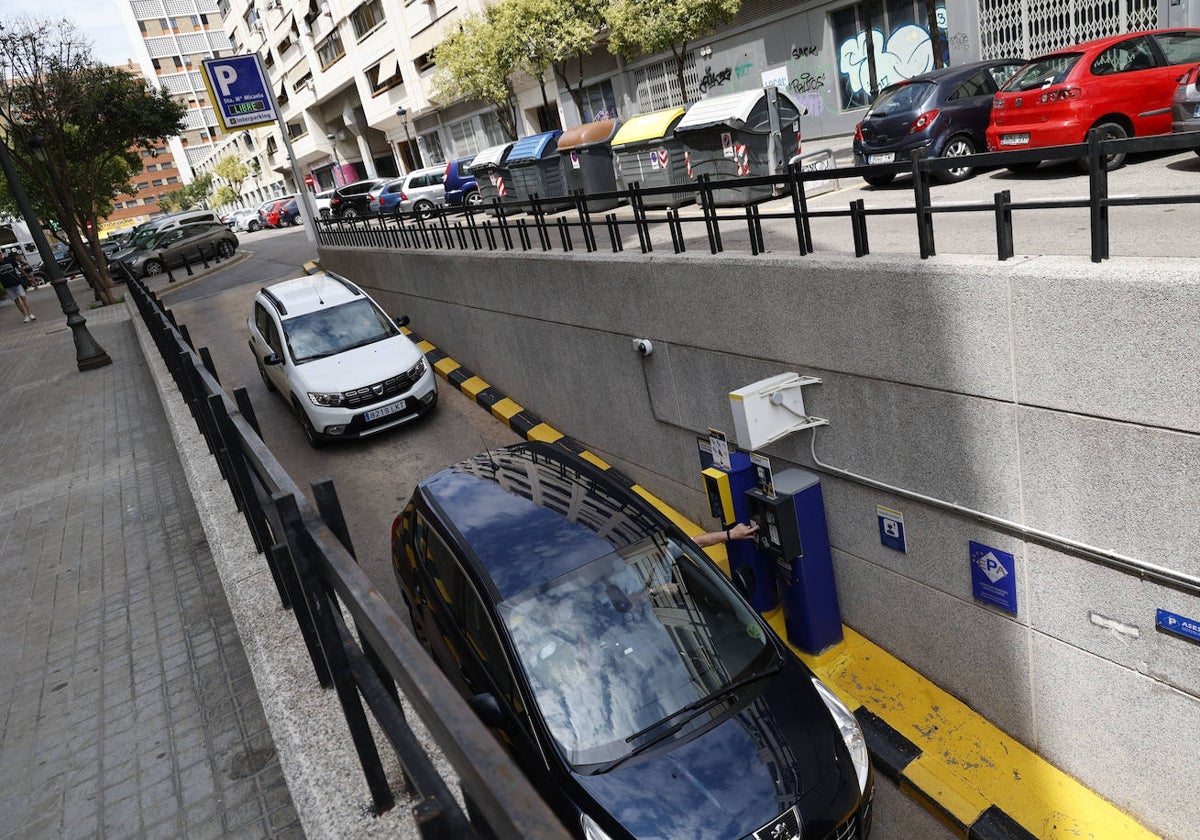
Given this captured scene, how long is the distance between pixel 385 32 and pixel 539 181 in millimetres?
27878

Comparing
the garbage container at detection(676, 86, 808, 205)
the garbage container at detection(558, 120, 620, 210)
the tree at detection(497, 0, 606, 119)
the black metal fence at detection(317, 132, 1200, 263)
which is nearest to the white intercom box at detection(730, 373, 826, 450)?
the black metal fence at detection(317, 132, 1200, 263)

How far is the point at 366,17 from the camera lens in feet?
141

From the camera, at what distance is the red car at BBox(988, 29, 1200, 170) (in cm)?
906

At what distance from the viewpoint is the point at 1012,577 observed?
5375 millimetres

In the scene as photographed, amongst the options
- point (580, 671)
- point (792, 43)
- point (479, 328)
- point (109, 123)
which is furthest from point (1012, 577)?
point (109, 123)

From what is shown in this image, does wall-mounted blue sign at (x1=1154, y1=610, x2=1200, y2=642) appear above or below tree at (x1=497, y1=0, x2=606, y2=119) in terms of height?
below

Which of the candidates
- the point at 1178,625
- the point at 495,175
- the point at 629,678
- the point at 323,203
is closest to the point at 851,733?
the point at 629,678

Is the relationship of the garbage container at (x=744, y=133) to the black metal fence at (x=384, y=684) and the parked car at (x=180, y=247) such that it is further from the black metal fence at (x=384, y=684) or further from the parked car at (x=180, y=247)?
the parked car at (x=180, y=247)

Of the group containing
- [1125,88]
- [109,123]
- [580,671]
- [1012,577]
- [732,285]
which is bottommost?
[1012,577]

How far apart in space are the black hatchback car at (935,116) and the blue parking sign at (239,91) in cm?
1593

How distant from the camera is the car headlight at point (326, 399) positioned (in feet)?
36.3

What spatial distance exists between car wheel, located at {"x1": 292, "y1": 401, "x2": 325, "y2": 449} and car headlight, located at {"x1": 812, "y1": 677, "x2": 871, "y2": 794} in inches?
332

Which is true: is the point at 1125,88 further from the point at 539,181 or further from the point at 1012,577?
the point at 539,181

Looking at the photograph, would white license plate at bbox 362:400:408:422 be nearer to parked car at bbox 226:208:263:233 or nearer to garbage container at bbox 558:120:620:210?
garbage container at bbox 558:120:620:210
